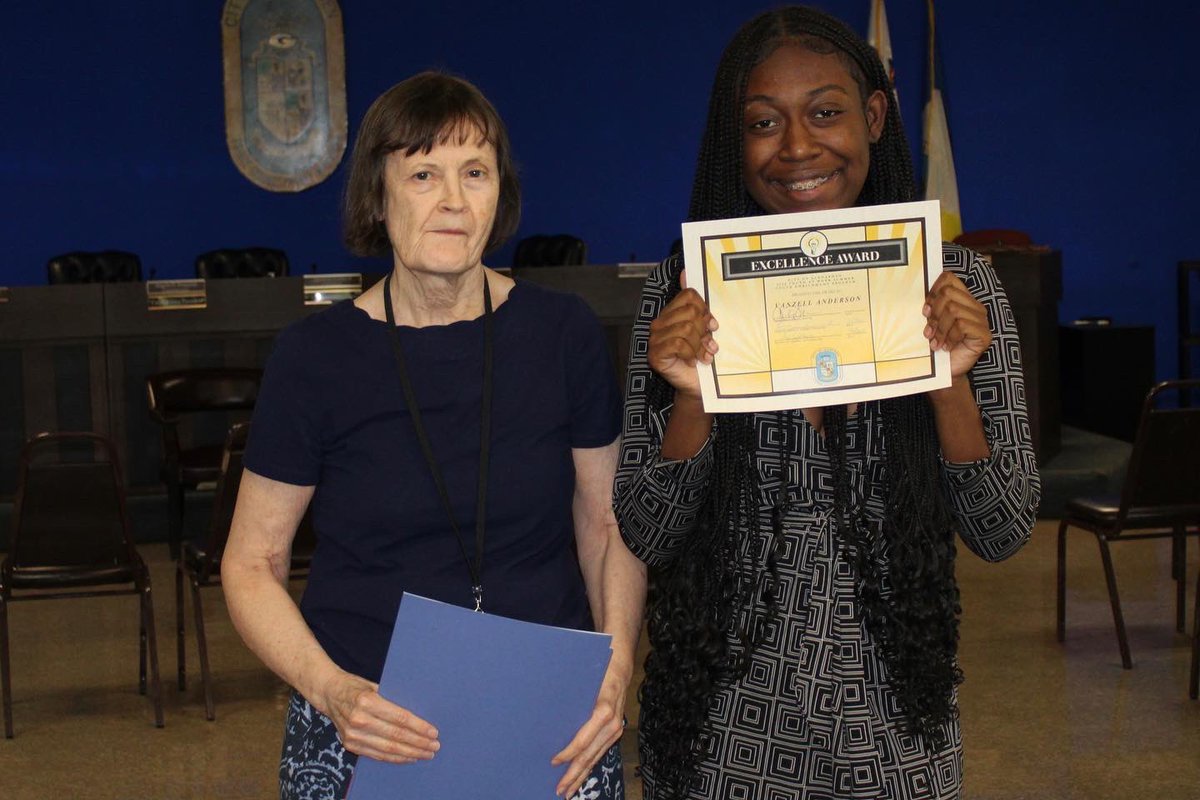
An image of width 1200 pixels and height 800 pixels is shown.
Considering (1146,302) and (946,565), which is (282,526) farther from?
(1146,302)

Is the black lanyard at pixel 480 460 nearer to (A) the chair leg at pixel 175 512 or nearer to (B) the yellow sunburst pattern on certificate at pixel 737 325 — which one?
(B) the yellow sunburst pattern on certificate at pixel 737 325

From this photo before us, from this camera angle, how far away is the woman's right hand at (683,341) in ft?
4.78

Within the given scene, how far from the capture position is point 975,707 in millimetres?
4516

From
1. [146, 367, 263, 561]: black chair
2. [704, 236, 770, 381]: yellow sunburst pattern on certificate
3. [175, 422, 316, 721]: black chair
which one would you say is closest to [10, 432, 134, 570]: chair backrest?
[175, 422, 316, 721]: black chair

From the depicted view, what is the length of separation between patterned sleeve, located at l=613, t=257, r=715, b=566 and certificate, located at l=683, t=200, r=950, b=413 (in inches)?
3.4

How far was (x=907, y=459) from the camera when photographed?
1.52 meters

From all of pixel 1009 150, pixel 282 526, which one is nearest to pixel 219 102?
pixel 1009 150

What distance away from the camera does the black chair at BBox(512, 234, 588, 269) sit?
30.5 ft

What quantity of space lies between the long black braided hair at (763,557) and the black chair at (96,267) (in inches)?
311

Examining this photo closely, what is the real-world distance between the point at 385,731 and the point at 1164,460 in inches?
153

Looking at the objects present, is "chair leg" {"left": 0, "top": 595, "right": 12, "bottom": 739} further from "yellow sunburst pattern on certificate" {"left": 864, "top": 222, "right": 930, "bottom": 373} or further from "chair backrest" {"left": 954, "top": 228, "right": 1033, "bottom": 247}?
"chair backrest" {"left": 954, "top": 228, "right": 1033, "bottom": 247}

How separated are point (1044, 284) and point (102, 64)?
21.4 feet

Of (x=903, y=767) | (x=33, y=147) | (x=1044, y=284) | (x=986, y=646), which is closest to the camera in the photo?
(x=903, y=767)

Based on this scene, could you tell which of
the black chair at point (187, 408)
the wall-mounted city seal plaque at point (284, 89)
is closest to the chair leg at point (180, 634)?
the black chair at point (187, 408)
